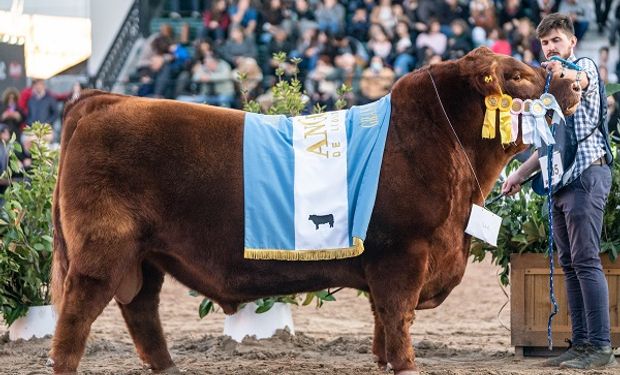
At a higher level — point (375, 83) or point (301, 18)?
point (301, 18)

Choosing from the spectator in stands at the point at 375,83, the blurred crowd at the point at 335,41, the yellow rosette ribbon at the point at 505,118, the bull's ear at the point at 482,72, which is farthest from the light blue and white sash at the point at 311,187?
the spectator in stands at the point at 375,83

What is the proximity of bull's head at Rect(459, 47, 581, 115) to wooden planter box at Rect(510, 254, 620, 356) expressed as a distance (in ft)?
4.30

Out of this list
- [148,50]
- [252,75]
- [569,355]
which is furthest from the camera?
[148,50]

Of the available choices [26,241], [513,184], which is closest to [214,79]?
[26,241]

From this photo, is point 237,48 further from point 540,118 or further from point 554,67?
point 540,118

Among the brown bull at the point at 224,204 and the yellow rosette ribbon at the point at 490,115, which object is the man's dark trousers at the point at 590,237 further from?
the yellow rosette ribbon at the point at 490,115

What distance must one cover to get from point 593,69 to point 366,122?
1.49 meters

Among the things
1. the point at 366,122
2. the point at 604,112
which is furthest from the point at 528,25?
the point at 366,122

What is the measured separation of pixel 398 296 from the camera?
5082 mm

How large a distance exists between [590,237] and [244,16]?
484 inches

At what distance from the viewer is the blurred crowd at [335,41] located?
15.5 m

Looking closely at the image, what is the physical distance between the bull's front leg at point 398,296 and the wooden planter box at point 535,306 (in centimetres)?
152

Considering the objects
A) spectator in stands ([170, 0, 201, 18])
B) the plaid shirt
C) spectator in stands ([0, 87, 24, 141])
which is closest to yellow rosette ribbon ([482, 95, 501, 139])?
the plaid shirt

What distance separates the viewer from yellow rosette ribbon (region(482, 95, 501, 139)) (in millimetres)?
5242
